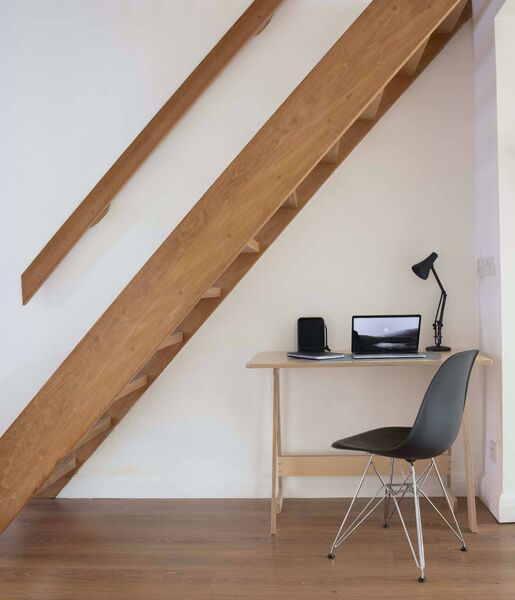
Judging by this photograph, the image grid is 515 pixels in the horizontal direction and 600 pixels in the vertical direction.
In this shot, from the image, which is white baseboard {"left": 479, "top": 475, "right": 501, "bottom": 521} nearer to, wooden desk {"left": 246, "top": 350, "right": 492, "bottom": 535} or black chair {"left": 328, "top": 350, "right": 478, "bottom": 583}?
wooden desk {"left": 246, "top": 350, "right": 492, "bottom": 535}

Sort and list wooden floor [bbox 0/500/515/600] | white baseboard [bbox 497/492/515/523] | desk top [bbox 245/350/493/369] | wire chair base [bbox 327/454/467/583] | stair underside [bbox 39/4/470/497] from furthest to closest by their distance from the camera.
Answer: stair underside [bbox 39/4/470/497] → white baseboard [bbox 497/492/515/523] → desk top [bbox 245/350/493/369] → wire chair base [bbox 327/454/467/583] → wooden floor [bbox 0/500/515/600]

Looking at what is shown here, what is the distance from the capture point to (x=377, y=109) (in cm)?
368

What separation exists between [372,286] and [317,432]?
2.72 ft

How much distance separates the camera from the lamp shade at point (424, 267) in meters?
3.70

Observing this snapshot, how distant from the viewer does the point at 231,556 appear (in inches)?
121

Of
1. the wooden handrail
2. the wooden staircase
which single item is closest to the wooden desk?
the wooden staircase

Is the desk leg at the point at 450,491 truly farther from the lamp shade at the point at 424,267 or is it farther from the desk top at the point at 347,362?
the lamp shade at the point at 424,267

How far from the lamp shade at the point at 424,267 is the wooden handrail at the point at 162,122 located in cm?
141

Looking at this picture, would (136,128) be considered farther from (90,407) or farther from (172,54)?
(90,407)

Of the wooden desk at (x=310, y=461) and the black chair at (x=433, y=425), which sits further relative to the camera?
the wooden desk at (x=310, y=461)

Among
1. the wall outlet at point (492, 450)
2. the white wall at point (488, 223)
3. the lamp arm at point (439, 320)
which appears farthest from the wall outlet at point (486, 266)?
the wall outlet at point (492, 450)

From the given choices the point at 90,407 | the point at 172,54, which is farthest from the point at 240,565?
the point at 172,54

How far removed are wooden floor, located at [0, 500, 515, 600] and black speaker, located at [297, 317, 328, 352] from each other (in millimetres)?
810

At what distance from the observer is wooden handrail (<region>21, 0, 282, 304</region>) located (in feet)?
11.6
